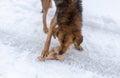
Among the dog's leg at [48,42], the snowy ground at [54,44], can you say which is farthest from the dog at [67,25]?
the snowy ground at [54,44]

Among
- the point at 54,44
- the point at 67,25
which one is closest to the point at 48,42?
the point at 54,44

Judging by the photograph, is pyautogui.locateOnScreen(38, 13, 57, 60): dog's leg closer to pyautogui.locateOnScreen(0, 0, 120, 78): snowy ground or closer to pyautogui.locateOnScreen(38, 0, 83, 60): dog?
pyautogui.locateOnScreen(38, 0, 83, 60): dog

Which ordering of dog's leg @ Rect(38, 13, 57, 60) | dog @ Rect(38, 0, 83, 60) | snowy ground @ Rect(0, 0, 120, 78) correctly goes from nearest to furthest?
dog @ Rect(38, 0, 83, 60), snowy ground @ Rect(0, 0, 120, 78), dog's leg @ Rect(38, 13, 57, 60)

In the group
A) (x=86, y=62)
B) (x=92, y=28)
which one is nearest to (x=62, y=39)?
(x=86, y=62)

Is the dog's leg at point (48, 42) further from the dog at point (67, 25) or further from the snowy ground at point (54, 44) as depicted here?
Answer: the snowy ground at point (54, 44)

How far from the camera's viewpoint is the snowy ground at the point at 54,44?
5.07 meters

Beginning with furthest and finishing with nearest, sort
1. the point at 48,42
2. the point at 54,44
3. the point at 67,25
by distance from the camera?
the point at 54,44
the point at 48,42
the point at 67,25

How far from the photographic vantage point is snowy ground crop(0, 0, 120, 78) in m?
5.07

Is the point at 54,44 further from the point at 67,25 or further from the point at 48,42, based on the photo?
the point at 67,25

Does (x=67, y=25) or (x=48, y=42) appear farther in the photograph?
(x=48, y=42)

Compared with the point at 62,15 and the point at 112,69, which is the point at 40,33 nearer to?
the point at 62,15

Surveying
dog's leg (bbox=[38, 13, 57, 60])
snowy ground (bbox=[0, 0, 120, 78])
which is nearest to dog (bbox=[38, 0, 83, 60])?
dog's leg (bbox=[38, 13, 57, 60])

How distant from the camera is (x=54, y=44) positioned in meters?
5.72

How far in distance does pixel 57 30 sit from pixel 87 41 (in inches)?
46.9
